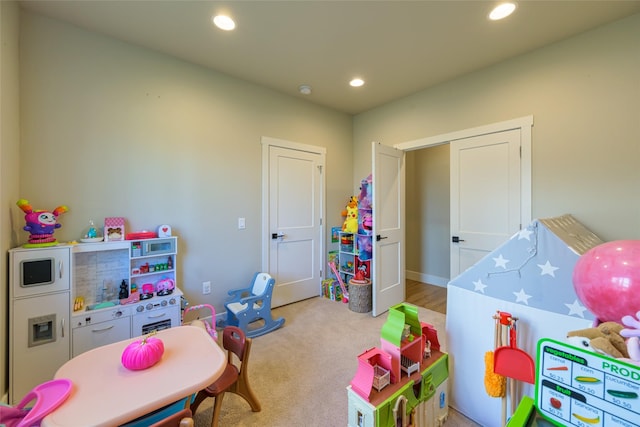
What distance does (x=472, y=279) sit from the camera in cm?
159

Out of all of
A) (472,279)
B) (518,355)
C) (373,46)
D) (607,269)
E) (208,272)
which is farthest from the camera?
(208,272)

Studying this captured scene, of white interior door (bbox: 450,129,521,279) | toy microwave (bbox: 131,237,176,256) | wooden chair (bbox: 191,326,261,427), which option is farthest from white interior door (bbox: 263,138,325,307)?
white interior door (bbox: 450,129,521,279)

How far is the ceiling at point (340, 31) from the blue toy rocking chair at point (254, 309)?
2.33m

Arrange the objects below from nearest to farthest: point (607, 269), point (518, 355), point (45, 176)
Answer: point (607, 269) → point (518, 355) → point (45, 176)

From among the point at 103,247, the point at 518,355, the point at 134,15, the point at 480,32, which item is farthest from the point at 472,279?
the point at 134,15

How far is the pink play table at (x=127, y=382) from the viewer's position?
3.19 feet

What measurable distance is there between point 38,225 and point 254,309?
1.83 metres

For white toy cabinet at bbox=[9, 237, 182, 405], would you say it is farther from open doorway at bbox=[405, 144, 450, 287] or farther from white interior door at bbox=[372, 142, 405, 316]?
open doorway at bbox=[405, 144, 450, 287]

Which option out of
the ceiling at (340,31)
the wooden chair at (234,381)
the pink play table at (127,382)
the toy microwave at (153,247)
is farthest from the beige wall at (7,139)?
the wooden chair at (234,381)

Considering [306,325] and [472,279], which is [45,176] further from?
[472,279]

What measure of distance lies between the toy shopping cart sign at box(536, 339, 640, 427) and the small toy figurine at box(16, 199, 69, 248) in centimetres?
282

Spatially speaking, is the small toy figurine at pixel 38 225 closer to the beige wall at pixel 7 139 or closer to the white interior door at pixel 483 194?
the beige wall at pixel 7 139

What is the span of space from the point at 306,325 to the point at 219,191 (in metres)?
1.80

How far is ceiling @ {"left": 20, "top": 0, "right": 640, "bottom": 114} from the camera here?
197 centimetres
